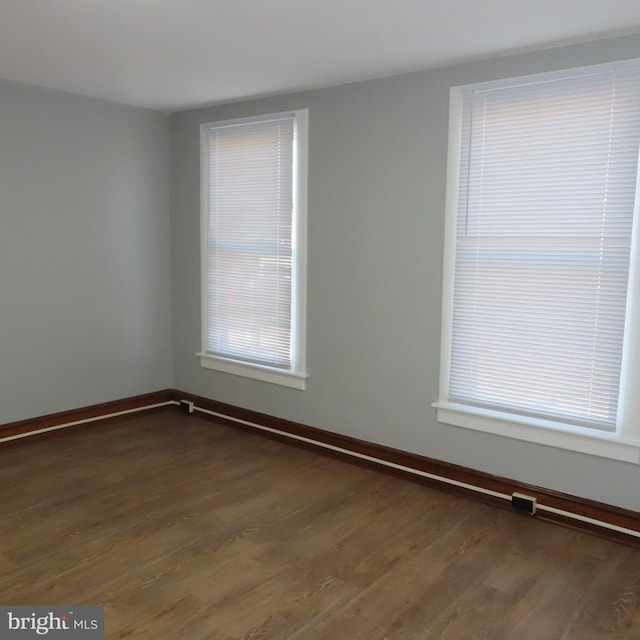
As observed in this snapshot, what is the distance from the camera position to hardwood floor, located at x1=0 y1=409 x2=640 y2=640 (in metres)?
2.34

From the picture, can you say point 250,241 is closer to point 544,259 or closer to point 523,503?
point 544,259

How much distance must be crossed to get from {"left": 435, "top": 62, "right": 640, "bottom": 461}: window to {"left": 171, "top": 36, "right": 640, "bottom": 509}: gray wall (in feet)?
0.30

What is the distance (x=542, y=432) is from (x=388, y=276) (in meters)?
1.22

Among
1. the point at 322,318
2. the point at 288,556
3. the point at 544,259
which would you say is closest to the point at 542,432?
the point at 544,259

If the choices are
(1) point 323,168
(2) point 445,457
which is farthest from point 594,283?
(1) point 323,168

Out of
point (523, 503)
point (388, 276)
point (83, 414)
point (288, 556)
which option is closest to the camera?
point (288, 556)

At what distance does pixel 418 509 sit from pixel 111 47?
2.81 m

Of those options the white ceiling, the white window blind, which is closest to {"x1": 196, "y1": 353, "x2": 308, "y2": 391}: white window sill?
the white window blind

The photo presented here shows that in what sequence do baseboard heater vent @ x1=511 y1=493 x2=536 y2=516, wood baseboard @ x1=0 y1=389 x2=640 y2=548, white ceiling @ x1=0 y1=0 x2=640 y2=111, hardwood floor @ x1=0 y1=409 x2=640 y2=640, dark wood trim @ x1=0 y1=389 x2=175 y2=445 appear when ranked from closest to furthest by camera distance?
hardwood floor @ x1=0 y1=409 x2=640 y2=640 → white ceiling @ x1=0 y1=0 x2=640 y2=111 → wood baseboard @ x1=0 y1=389 x2=640 y2=548 → baseboard heater vent @ x1=511 y1=493 x2=536 y2=516 → dark wood trim @ x1=0 y1=389 x2=175 y2=445

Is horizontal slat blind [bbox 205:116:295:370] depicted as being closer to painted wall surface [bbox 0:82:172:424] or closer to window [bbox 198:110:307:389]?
window [bbox 198:110:307:389]

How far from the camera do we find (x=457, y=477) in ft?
11.5

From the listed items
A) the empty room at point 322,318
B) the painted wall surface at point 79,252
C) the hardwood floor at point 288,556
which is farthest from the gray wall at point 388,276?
the painted wall surface at point 79,252

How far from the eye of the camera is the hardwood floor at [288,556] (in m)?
2.34

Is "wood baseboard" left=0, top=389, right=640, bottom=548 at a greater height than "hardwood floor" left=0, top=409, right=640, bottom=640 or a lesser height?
greater
